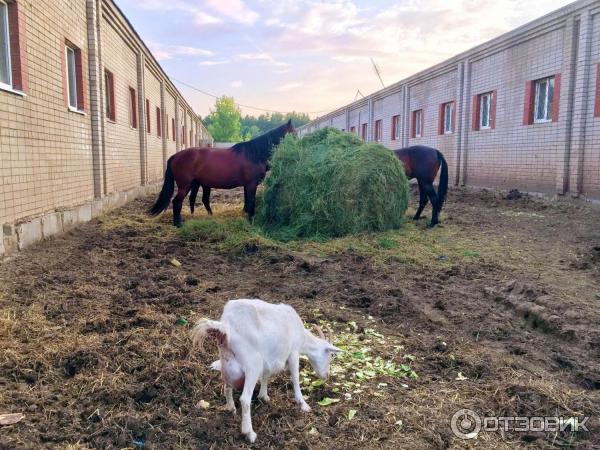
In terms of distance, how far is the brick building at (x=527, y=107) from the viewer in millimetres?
11844

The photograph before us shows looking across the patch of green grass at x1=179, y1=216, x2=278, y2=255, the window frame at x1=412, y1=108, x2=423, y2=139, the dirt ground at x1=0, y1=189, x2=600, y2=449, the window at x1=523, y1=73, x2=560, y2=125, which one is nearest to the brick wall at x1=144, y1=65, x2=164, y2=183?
the patch of green grass at x1=179, y1=216, x2=278, y2=255

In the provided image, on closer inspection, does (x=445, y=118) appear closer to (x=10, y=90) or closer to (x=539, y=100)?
(x=539, y=100)

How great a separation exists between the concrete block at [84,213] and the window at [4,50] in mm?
2680

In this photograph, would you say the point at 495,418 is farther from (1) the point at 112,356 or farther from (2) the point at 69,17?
(2) the point at 69,17

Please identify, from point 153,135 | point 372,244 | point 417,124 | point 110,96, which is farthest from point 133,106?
point 417,124

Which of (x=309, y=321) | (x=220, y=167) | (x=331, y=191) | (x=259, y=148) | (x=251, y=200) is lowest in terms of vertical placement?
(x=309, y=321)

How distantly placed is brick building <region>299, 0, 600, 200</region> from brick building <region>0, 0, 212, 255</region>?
435 inches

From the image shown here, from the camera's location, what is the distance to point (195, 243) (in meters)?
7.39

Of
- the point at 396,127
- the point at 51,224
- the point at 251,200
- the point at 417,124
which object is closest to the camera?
the point at 51,224

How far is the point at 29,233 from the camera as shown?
6375 millimetres

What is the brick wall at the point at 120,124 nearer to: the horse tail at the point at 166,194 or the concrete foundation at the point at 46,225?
the concrete foundation at the point at 46,225

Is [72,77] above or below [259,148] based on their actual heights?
above

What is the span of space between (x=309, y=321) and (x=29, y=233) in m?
4.24

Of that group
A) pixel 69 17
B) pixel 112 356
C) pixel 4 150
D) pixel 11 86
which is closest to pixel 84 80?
pixel 69 17
